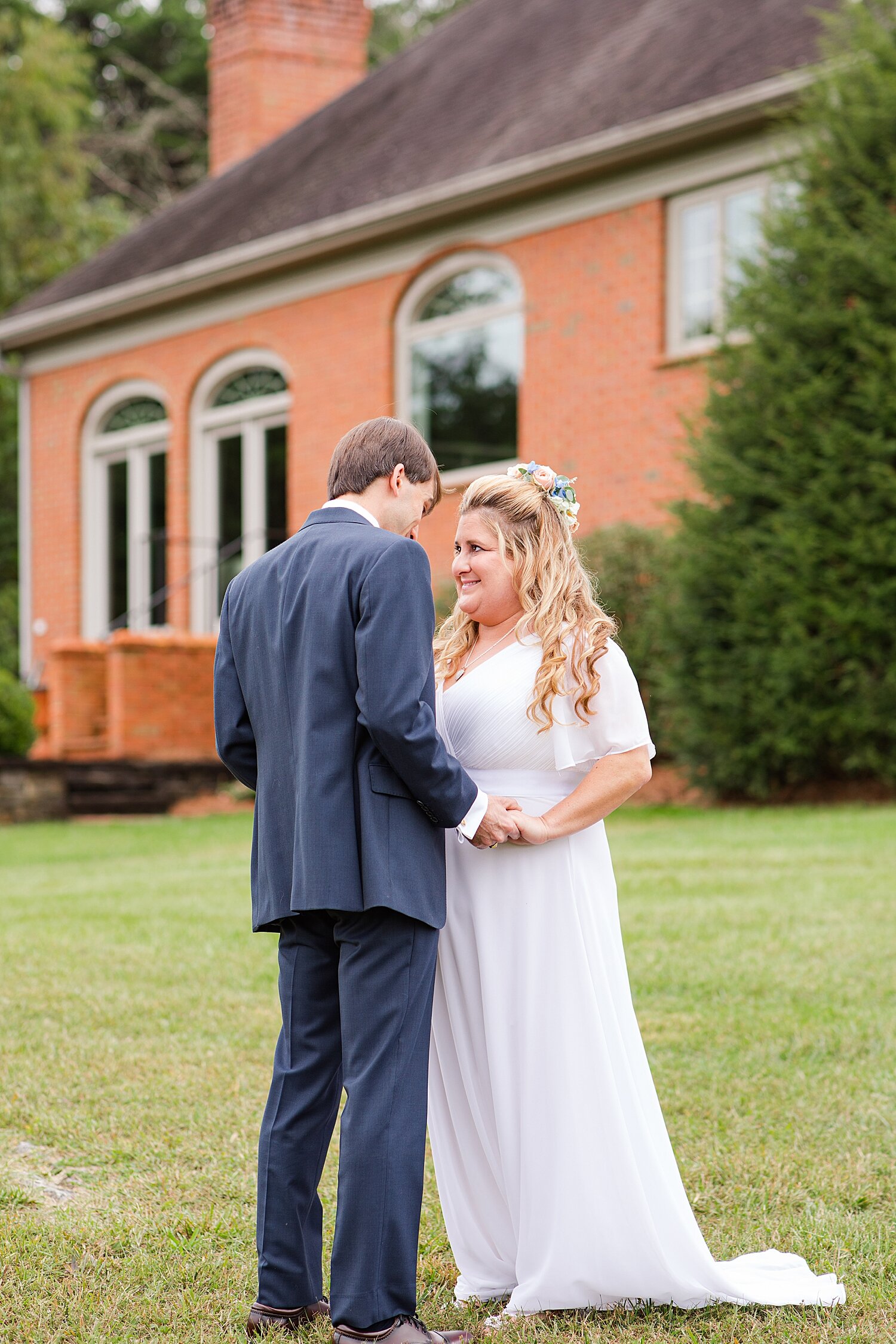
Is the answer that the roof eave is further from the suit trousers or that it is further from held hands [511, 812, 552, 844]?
the suit trousers

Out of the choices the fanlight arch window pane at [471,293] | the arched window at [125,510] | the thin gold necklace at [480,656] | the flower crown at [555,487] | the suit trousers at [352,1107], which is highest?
the fanlight arch window pane at [471,293]

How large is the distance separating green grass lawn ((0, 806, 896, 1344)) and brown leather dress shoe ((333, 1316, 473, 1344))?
0.16 meters

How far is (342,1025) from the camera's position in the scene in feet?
10.1

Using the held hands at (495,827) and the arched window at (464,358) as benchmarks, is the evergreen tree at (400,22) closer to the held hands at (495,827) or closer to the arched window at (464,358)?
the arched window at (464,358)

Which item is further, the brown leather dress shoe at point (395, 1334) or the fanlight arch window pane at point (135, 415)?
the fanlight arch window pane at point (135, 415)

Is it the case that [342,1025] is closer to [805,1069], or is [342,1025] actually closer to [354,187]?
[805,1069]

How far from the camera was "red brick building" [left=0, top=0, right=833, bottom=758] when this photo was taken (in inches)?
566

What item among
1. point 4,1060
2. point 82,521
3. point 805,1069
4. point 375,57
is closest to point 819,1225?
point 805,1069

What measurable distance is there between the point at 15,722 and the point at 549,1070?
39.1 ft

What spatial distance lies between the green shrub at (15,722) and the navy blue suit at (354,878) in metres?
11.8

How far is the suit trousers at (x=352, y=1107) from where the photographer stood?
3.01 m

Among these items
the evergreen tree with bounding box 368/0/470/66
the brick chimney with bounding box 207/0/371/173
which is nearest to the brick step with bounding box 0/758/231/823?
the brick chimney with bounding box 207/0/371/173

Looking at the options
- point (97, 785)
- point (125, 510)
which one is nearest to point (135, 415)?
point (125, 510)

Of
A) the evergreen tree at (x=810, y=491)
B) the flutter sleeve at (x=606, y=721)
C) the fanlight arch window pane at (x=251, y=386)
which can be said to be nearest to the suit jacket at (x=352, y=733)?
the flutter sleeve at (x=606, y=721)
